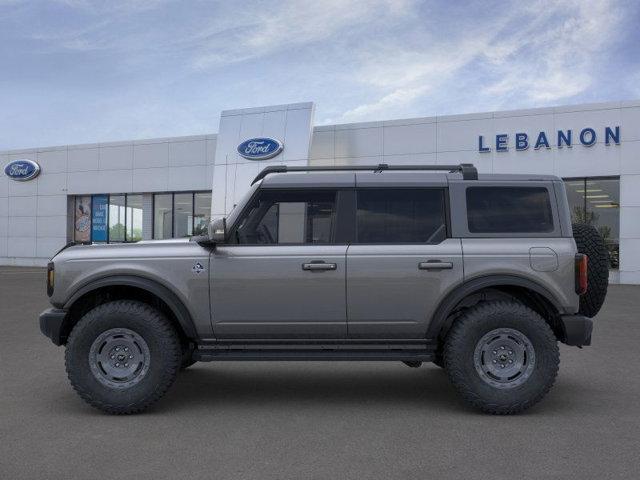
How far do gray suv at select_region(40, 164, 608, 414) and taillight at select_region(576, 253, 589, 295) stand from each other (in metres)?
0.01

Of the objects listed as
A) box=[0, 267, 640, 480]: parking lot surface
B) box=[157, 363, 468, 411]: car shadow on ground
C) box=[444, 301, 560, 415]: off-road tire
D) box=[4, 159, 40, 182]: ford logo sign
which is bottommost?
box=[157, 363, 468, 411]: car shadow on ground

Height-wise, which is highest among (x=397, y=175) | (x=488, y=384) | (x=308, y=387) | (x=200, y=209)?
(x=200, y=209)

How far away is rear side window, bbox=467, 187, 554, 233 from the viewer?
17.7 feet

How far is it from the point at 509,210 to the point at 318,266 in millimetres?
1713

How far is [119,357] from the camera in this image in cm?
524

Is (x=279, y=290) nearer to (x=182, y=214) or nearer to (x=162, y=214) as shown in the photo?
(x=182, y=214)

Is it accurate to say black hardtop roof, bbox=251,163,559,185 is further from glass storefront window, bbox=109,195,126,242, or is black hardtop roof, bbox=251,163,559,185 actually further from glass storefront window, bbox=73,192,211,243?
glass storefront window, bbox=109,195,126,242

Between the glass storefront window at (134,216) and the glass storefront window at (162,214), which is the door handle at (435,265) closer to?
Answer: the glass storefront window at (162,214)

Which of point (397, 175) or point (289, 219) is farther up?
point (397, 175)

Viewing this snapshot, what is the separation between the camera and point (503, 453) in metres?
4.17

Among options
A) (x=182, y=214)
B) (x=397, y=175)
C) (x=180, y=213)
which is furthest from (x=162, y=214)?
(x=397, y=175)

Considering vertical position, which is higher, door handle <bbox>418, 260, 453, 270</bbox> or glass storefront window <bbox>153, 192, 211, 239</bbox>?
glass storefront window <bbox>153, 192, 211, 239</bbox>

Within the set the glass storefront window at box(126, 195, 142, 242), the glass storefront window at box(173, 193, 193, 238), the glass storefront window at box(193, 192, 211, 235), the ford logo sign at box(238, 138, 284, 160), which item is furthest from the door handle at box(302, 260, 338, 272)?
the glass storefront window at box(126, 195, 142, 242)

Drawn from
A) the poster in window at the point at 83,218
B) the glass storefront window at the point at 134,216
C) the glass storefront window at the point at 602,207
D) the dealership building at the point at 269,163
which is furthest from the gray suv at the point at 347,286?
the poster in window at the point at 83,218
